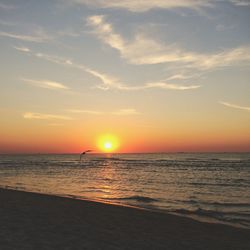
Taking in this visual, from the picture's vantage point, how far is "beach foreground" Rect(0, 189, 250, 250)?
896cm

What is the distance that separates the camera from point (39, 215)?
42.2 ft

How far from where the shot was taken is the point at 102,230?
35.5 ft

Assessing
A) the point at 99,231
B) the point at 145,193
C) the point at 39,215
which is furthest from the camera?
the point at 145,193

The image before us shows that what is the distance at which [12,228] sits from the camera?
10.0 meters

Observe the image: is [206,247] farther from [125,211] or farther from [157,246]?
[125,211]

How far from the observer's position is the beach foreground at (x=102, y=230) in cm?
896

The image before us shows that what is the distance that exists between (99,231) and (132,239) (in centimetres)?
128

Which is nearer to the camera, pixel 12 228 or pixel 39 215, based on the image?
pixel 12 228

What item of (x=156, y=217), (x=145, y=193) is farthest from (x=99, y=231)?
(x=145, y=193)

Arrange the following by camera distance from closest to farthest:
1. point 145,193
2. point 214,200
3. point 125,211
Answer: point 125,211 < point 214,200 < point 145,193

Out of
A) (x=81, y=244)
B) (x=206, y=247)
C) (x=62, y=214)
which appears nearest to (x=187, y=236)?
(x=206, y=247)

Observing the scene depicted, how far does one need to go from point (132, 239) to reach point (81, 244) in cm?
169

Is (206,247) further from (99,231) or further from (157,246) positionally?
(99,231)

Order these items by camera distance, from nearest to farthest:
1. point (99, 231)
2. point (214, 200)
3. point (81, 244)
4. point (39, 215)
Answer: point (81, 244) → point (99, 231) → point (39, 215) → point (214, 200)
